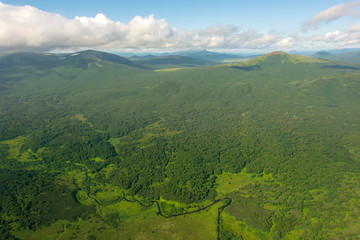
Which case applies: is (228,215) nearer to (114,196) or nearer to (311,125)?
(114,196)

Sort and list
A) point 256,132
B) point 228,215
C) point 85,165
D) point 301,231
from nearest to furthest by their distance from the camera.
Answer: point 301,231, point 228,215, point 85,165, point 256,132

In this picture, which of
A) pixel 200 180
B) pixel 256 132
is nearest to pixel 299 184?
pixel 200 180

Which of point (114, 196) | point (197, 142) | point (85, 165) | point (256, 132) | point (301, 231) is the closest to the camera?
point (301, 231)

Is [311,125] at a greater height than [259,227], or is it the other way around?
[311,125]

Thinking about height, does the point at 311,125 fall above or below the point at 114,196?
above

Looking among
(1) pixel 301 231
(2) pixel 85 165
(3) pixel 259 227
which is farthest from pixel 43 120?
(1) pixel 301 231

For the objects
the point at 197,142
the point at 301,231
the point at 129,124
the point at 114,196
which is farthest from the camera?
the point at 129,124

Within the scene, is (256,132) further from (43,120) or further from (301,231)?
(43,120)

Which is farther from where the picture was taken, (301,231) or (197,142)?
(197,142)

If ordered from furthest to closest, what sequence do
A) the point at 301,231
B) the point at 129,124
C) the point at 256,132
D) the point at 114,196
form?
the point at 129,124 → the point at 256,132 → the point at 114,196 → the point at 301,231
